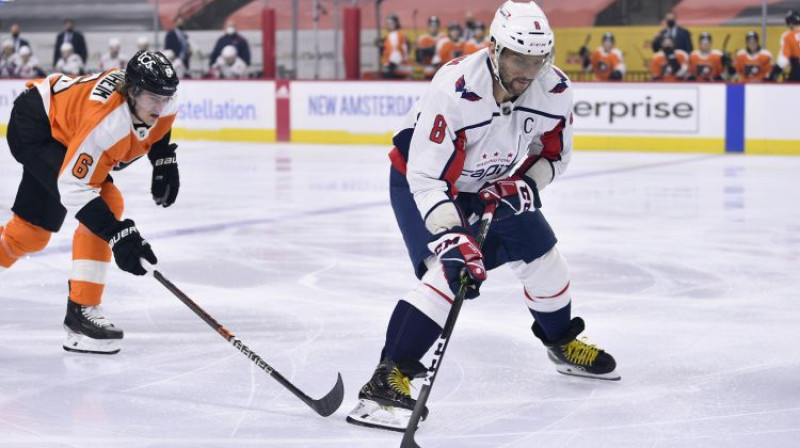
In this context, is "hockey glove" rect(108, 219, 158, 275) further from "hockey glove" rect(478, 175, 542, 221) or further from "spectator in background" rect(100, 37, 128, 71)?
"spectator in background" rect(100, 37, 128, 71)

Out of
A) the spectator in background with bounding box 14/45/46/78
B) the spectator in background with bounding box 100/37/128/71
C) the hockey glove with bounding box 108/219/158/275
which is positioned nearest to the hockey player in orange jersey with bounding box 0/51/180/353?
the hockey glove with bounding box 108/219/158/275

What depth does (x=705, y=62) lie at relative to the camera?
11898mm

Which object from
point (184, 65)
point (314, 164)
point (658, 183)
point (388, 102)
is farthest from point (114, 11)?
point (658, 183)

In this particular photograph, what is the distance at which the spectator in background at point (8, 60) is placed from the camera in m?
15.3

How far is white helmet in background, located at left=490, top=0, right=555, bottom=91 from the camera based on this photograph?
2799 millimetres

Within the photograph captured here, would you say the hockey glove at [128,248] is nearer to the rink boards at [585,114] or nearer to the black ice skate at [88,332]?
the black ice skate at [88,332]

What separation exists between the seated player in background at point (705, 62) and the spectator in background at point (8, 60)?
28.1ft

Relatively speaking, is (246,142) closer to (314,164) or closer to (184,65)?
(184,65)

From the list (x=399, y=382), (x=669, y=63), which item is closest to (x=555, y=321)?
(x=399, y=382)

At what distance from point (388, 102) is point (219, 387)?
9.47 meters

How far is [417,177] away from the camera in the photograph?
9.58 ft

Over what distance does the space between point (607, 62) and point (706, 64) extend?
1.04m

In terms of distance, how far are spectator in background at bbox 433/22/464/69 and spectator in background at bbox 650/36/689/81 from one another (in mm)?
2190

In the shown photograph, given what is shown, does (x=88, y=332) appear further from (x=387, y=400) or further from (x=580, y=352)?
(x=580, y=352)
